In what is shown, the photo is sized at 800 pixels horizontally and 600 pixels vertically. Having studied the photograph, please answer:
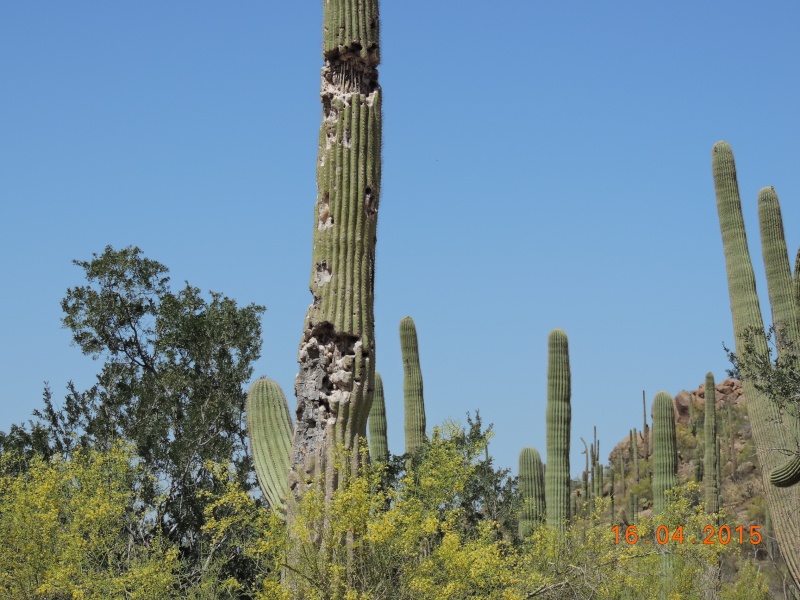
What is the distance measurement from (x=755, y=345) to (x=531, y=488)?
4380mm

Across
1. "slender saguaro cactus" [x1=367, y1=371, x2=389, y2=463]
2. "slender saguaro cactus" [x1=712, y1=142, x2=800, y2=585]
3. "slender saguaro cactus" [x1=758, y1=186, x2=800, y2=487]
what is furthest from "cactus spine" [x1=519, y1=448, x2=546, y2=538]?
"slender saguaro cactus" [x1=758, y1=186, x2=800, y2=487]

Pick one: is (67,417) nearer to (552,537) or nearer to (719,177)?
(552,537)

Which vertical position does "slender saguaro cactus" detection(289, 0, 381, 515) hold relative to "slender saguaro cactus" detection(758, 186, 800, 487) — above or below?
below

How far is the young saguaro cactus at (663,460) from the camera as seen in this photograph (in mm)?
17681

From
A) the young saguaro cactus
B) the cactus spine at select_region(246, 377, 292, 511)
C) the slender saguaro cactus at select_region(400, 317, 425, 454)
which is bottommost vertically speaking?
the cactus spine at select_region(246, 377, 292, 511)

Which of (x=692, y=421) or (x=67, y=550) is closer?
(x=67, y=550)

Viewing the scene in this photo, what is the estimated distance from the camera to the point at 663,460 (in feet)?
58.4

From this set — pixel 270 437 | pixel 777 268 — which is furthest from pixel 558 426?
pixel 270 437

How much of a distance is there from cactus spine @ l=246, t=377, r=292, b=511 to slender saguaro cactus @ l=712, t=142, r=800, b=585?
248 inches

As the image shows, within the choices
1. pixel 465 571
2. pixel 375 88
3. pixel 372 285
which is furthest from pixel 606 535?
pixel 375 88

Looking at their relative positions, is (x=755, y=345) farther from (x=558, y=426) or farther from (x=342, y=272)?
(x=342, y=272)

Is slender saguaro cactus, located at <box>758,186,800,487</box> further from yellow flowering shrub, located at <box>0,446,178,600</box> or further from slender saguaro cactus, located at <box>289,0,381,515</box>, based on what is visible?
yellow flowering shrub, located at <box>0,446,178,600</box>

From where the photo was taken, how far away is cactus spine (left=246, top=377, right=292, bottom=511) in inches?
366

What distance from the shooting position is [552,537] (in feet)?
37.3
